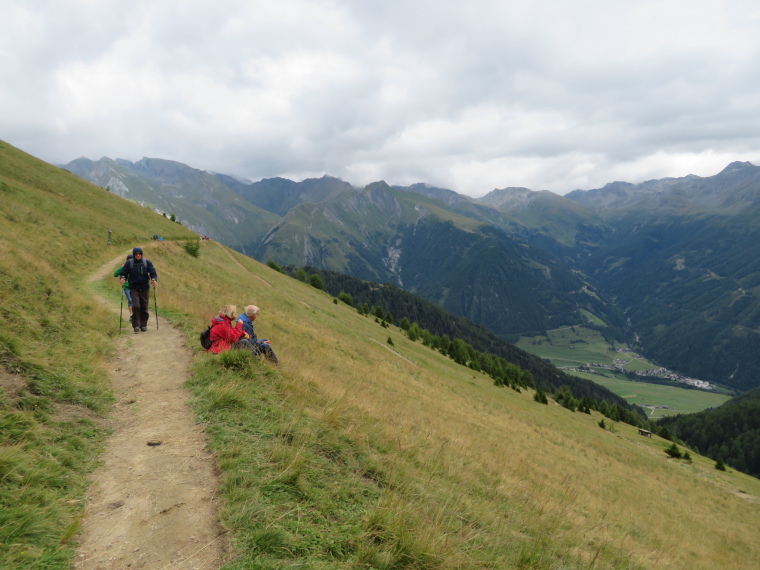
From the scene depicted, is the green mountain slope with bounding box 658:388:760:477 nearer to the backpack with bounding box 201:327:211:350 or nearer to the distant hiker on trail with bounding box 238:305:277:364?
the distant hiker on trail with bounding box 238:305:277:364


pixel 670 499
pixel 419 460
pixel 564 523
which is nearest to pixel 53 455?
pixel 419 460

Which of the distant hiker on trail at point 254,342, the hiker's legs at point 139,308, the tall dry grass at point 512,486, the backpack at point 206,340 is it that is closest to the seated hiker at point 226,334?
the backpack at point 206,340

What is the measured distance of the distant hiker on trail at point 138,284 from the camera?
1359 cm

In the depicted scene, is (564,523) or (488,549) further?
(564,523)

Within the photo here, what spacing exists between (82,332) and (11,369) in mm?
4359

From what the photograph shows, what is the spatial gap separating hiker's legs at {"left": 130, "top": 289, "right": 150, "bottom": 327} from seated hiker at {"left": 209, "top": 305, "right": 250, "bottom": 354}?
4.85 m

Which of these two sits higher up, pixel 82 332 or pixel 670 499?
pixel 82 332

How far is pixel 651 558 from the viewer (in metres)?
9.23

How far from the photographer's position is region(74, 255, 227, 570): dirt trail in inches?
160

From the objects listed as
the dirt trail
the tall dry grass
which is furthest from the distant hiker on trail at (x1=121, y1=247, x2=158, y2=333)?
the dirt trail

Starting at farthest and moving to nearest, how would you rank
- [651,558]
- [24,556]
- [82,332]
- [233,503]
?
[82,332] < [651,558] < [233,503] < [24,556]

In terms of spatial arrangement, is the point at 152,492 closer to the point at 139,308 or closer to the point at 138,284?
the point at 139,308

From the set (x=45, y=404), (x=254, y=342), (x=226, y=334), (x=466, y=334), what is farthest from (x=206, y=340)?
(x=466, y=334)

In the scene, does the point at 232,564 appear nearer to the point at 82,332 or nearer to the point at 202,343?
the point at 202,343
